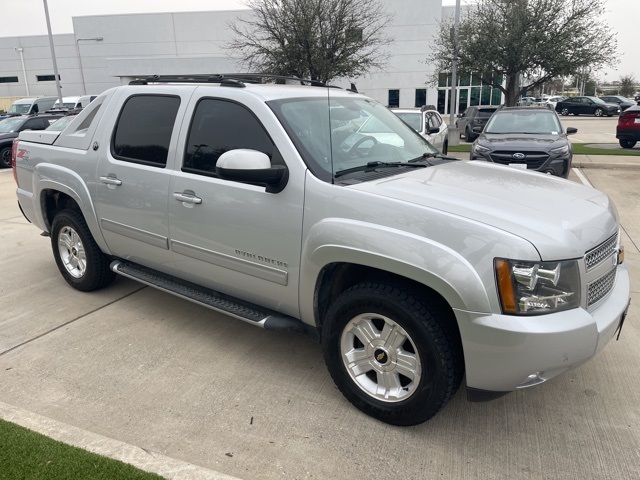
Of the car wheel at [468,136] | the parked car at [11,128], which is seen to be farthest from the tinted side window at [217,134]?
the car wheel at [468,136]

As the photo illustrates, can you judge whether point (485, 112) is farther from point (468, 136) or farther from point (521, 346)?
point (521, 346)

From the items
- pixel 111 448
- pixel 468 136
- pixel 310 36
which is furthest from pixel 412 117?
pixel 468 136

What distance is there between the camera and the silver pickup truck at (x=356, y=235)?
2.47m

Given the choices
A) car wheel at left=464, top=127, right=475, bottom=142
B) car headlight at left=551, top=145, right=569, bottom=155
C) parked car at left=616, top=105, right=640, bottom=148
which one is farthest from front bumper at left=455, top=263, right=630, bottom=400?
car wheel at left=464, top=127, right=475, bottom=142

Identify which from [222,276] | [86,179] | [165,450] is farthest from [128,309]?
[165,450]

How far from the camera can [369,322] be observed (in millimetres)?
2924

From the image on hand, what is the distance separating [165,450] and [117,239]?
6.82ft

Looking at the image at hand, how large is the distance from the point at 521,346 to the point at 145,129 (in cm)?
308

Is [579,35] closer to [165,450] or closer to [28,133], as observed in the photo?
[28,133]

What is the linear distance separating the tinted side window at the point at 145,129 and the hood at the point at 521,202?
169 cm

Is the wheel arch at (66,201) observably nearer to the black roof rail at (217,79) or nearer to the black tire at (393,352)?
the black roof rail at (217,79)

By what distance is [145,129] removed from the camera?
4.00 metres

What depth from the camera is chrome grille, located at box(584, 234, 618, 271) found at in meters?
2.62

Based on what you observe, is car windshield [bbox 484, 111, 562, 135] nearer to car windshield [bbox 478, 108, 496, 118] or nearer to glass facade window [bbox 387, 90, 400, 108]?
car windshield [bbox 478, 108, 496, 118]
